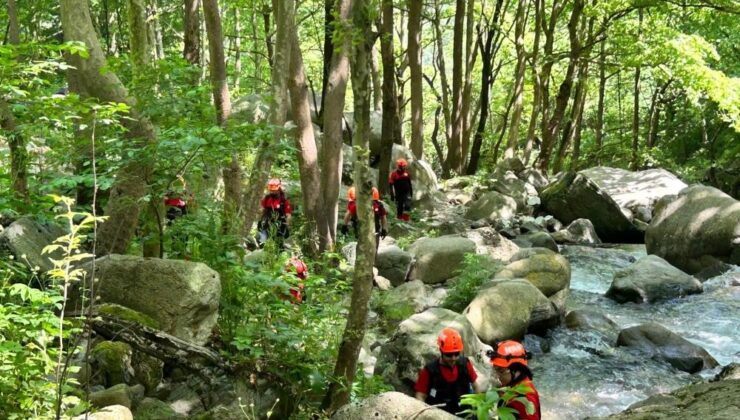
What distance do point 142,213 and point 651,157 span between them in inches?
945

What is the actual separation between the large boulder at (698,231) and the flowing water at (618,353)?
2.23 feet

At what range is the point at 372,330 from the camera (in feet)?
29.9

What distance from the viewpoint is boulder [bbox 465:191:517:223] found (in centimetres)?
1822

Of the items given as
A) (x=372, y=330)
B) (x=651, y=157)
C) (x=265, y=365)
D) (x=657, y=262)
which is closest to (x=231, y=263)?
(x=265, y=365)

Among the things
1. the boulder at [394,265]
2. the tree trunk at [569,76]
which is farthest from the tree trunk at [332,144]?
the tree trunk at [569,76]

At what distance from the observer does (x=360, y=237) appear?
208 inches

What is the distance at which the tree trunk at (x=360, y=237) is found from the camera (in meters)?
5.14

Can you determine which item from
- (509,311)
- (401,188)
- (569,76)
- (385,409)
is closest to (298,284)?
(385,409)

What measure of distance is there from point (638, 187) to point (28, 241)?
18.2 m

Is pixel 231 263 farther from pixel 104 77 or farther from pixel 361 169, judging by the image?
pixel 104 77

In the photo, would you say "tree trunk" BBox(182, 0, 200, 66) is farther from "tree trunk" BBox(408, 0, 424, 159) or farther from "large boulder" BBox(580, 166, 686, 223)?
"large boulder" BBox(580, 166, 686, 223)

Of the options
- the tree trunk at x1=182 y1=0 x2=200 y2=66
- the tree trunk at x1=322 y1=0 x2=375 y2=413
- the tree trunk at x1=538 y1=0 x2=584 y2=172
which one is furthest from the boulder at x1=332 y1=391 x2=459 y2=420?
the tree trunk at x1=538 y1=0 x2=584 y2=172

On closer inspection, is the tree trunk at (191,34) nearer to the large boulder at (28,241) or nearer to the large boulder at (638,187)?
the large boulder at (28,241)

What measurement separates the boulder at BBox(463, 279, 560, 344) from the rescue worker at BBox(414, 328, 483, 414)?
10.9ft
